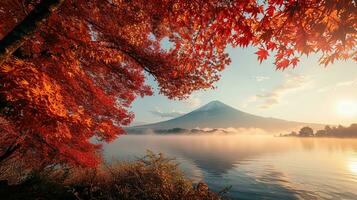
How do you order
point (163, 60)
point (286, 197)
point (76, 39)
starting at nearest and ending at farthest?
point (76, 39) < point (163, 60) < point (286, 197)

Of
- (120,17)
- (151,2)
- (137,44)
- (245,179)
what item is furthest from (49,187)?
(245,179)

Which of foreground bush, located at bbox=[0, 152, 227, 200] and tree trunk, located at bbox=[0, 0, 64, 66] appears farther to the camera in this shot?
foreground bush, located at bbox=[0, 152, 227, 200]

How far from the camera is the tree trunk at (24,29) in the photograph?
13.5ft

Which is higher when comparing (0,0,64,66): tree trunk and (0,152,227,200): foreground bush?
(0,0,64,66): tree trunk

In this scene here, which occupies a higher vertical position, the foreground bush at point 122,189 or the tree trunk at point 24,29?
the tree trunk at point 24,29

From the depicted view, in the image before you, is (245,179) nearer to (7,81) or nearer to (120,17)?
(120,17)

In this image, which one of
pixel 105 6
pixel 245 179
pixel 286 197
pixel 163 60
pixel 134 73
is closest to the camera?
pixel 105 6

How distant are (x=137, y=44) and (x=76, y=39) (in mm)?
2822

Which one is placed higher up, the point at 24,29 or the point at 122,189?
the point at 24,29

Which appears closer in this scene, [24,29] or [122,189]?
[24,29]

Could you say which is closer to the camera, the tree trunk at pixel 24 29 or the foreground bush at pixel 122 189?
the tree trunk at pixel 24 29

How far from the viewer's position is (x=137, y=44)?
9.23 m

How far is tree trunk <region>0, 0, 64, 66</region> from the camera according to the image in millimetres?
4117

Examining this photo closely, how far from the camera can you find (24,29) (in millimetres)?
4188
